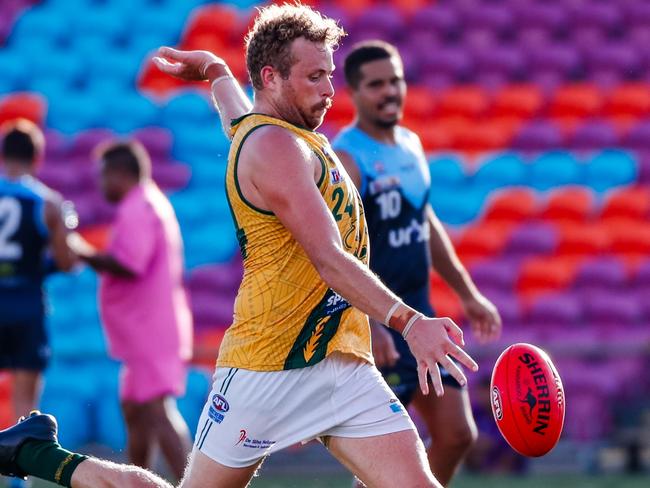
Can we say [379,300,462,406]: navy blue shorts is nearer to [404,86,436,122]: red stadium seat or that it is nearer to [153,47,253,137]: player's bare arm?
[153,47,253,137]: player's bare arm

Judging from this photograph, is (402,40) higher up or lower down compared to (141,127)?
higher up

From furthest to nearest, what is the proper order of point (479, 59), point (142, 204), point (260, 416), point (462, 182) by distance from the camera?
point (479, 59) → point (462, 182) → point (142, 204) → point (260, 416)

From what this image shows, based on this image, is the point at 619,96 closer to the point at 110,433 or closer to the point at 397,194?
the point at 110,433

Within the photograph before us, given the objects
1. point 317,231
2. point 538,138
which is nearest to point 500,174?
point 538,138

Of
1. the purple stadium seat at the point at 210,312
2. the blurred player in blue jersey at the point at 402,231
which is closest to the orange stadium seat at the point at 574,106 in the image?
the purple stadium seat at the point at 210,312

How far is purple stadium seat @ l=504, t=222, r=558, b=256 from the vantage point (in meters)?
11.5

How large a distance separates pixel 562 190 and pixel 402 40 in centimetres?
287

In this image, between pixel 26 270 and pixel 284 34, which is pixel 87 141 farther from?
pixel 284 34

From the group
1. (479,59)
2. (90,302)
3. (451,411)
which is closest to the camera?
(451,411)

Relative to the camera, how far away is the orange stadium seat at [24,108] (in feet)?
42.6

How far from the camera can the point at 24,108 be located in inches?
513

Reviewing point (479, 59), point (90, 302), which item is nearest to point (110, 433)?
point (90, 302)

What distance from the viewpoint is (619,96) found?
12.9m

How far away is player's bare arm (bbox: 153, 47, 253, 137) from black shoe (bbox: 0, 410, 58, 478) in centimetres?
135
